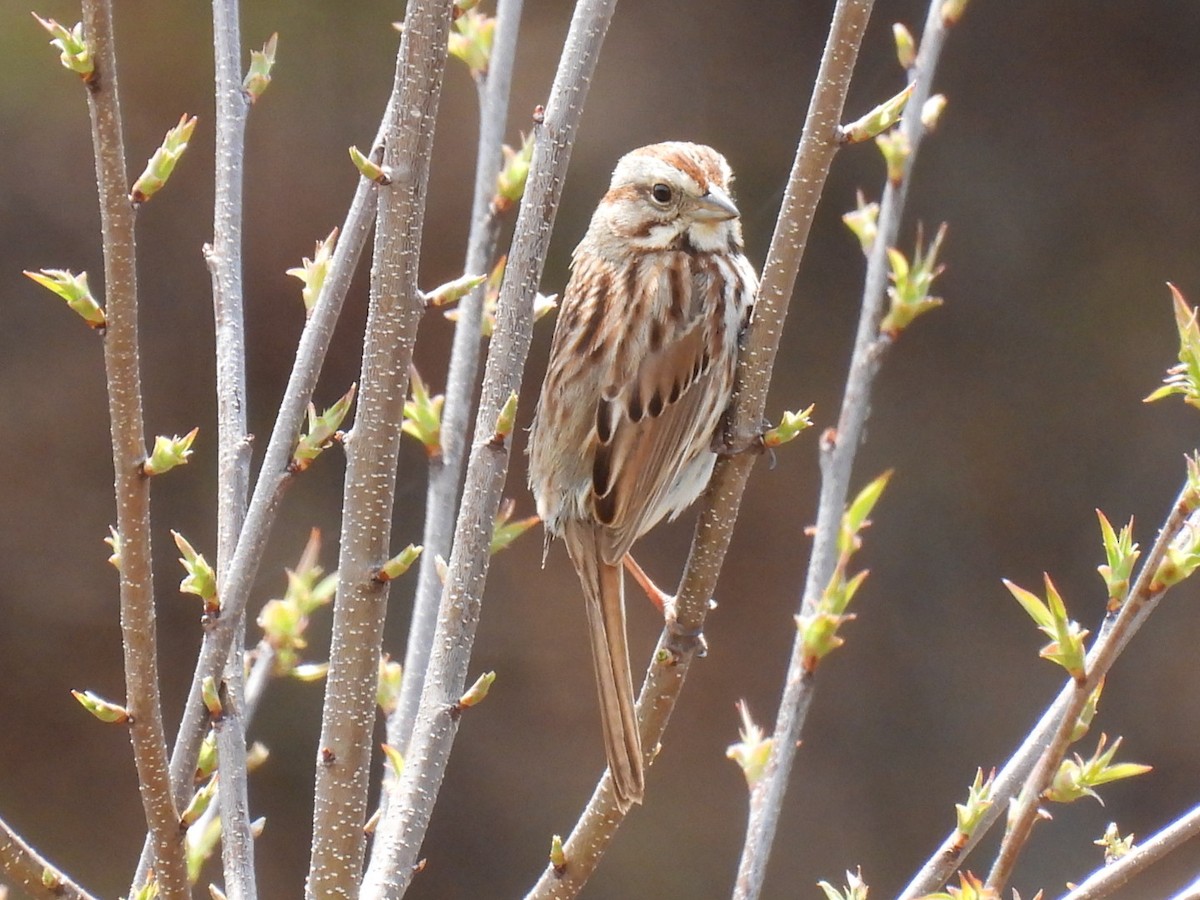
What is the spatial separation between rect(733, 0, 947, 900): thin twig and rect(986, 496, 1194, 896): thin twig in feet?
2.10

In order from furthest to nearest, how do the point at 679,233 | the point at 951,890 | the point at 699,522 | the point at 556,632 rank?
the point at 556,632
the point at 679,233
the point at 699,522
the point at 951,890

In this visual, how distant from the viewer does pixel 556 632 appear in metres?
5.18

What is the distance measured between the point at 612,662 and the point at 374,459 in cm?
74

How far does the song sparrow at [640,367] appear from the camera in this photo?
239 centimetres

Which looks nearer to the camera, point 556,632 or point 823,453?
point 823,453

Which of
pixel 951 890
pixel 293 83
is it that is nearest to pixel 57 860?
pixel 293 83

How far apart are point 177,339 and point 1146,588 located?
412 cm

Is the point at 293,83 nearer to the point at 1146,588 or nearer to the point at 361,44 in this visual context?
the point at 361,44

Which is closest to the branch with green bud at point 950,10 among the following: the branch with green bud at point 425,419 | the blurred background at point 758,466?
the branch with green bud at point 425,419

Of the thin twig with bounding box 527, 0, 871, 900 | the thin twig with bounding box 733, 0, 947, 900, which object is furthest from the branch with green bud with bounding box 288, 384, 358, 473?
the thin twig with bounding box 733, 0, 947, 900

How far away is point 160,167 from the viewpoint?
157 centimetres

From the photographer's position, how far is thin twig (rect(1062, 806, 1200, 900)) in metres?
1.34

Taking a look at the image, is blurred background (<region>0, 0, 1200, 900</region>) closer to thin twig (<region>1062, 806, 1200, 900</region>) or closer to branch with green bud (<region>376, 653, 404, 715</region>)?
branch with green bud (<region>376, 653, 404, 715</region>)

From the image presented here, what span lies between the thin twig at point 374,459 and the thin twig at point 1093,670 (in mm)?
684
